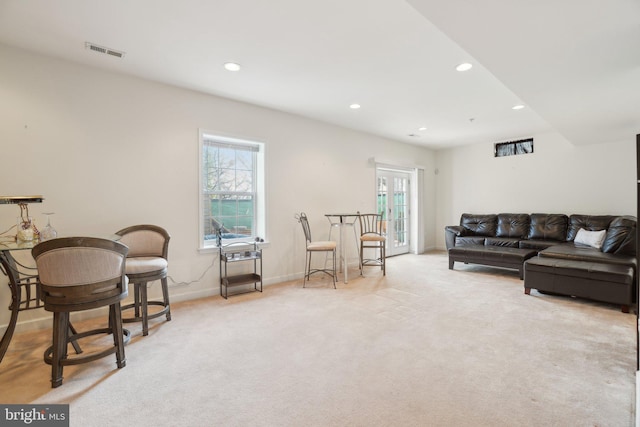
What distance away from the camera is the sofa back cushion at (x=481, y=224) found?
6055 millimetres

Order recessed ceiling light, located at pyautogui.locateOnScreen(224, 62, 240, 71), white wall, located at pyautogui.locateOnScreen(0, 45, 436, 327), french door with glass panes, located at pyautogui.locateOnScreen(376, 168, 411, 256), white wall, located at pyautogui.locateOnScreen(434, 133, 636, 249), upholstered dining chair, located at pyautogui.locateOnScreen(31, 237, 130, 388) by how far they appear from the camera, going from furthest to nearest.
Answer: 1. french door with glass panes, located at pyautogui.locateOnScreen(376, 168, 411, 256)
2. white wall, located at pyautogui.locateOnScreen(434, 133, 636, 249)
3. recessed ceiling light, located at pyautogui.locateOnScreen(224, 62, 240, 71)
4. white wall, located at pyautogui.locateOnScreen(0, 45, 436, 327)
5. upholstered dining chair, located at pyautogui.locateOnScreen(31, 237, 130, 388)

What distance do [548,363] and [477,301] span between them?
4.66ft

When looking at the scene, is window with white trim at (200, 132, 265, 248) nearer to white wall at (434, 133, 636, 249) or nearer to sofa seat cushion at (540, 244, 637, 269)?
sofa seat cushion at (540, 244, 637, 269)

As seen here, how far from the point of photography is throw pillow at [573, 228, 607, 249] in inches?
176

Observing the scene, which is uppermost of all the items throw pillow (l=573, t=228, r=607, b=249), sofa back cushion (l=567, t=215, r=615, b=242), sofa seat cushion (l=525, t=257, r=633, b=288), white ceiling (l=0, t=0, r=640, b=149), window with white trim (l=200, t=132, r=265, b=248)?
white ceiling (l=0, t=0, r=640, b=149)

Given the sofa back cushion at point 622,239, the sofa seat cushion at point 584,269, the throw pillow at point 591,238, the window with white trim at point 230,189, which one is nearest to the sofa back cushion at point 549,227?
the throw pillow at point 591,238

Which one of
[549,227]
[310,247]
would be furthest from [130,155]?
[549,227]

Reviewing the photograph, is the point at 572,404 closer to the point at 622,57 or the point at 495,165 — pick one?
the point at 622,57

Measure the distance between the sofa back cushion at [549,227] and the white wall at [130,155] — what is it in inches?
163

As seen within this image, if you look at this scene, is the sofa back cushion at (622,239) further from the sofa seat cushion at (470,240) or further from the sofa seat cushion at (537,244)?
the sofa seat cushion at (470,240)

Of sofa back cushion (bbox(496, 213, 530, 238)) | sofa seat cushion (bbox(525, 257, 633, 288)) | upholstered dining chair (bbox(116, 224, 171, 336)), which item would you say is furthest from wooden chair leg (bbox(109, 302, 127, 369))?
sofa back cushion (bbox(496, 213, 530, 238))

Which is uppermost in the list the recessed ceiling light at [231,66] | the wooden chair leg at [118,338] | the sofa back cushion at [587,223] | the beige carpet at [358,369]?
the recessed ceiling light at [231,66]

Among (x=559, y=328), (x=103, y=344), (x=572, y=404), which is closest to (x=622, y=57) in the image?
(x=559, y=328)

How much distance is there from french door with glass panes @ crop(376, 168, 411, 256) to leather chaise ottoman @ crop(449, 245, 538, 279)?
1.55 metres
